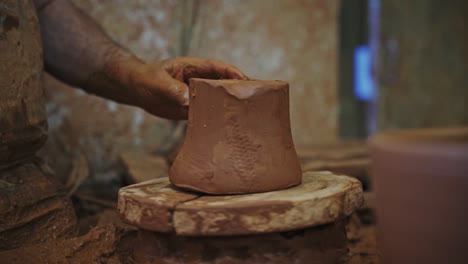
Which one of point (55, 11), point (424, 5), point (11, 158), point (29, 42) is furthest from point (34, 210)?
point (424, 5)

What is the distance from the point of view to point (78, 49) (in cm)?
282

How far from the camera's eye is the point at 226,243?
5.71 feet

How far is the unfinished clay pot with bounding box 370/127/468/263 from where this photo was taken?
1.42 meters

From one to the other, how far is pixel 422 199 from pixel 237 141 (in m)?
0.64

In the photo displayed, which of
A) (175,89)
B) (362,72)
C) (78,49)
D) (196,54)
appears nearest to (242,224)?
(175,89)

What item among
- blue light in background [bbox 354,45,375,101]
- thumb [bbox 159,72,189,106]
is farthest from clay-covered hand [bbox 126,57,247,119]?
blue light in background [bbox 354,45,375,101]

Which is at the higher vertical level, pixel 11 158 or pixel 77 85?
pixel 77 85

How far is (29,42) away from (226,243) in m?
1.33

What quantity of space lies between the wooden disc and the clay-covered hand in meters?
0.55

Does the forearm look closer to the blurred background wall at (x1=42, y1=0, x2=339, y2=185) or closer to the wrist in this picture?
the wrist

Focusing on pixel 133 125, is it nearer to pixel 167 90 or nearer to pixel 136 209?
pixel 167 90

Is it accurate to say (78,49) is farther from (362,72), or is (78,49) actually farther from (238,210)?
(362,72)

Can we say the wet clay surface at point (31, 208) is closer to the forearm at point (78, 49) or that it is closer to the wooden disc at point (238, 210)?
the forearm at point (78, 49)

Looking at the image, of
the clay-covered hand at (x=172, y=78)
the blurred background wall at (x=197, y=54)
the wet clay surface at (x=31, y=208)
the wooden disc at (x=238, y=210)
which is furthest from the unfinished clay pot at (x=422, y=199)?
the blurred background wall at (x=197, y=54)
